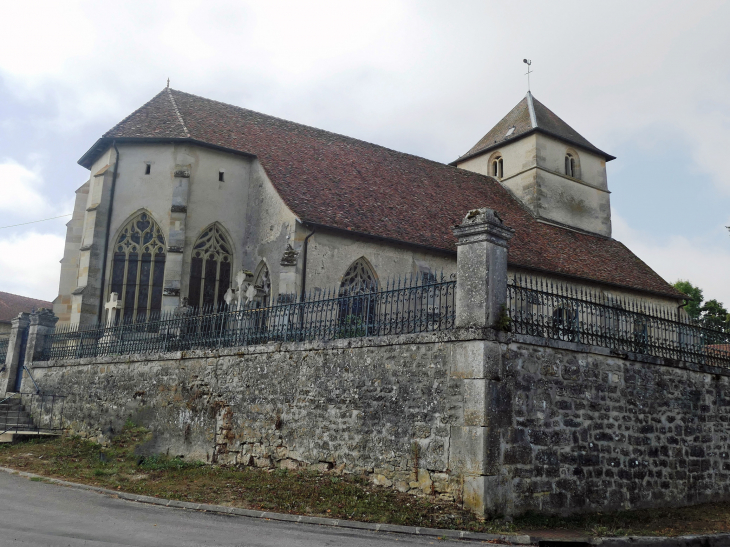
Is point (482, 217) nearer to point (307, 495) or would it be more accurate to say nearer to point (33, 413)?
point (307, 495)

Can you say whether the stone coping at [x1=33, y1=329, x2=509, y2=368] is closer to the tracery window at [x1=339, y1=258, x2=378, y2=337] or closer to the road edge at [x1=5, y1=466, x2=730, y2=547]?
the tracery window at [x1=339, y1=258, x2=378, y2=337]

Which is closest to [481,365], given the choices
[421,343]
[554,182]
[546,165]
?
[421,343]

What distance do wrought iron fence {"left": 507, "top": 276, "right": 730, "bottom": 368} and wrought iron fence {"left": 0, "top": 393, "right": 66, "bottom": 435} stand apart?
11.4 m

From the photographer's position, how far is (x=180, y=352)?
1322 cm

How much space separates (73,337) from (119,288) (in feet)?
11.0

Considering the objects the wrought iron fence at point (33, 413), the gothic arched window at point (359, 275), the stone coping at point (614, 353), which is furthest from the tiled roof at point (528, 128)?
the wrought iron fence at point (33, 413)

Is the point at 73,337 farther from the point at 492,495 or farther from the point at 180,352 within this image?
the point at 492,495

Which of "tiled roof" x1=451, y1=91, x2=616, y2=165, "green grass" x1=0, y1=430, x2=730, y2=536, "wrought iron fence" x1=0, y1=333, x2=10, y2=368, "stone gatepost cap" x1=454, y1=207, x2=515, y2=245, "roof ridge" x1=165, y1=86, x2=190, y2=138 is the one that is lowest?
"green grass" x1=0, y1=430, x2=730, y2=536

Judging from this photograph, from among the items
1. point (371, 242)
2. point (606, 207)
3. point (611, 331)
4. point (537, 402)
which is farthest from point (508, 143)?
point (537, 402)

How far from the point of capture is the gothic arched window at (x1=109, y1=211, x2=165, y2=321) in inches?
765

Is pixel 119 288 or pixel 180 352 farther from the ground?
pixel 119 288

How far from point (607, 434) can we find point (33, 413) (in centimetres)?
1359

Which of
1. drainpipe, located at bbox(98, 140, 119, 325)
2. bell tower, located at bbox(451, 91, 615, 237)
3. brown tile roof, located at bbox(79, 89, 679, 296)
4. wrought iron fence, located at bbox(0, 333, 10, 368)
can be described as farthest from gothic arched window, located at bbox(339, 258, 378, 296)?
bell tower, located at bbox(451, 91, 615, 237)

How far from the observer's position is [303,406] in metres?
10.9
